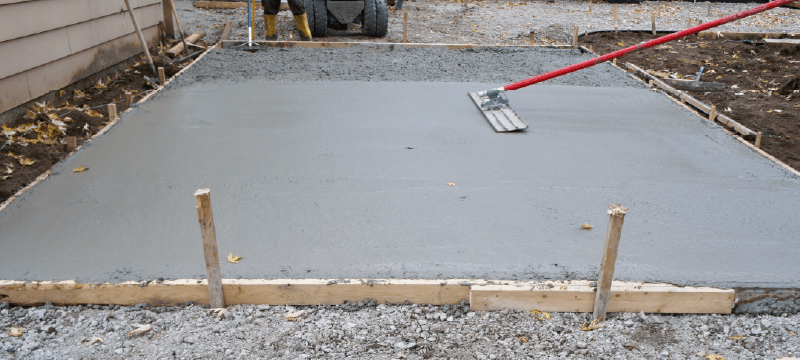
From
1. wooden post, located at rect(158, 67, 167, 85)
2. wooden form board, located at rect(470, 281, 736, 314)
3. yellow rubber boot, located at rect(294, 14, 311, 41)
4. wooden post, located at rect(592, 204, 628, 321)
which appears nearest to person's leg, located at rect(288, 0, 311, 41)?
yellow rubber boot, located at rect(294, 14, 311, 41)

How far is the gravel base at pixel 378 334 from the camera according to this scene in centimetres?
195

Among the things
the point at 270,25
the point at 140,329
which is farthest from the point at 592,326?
the point at 270,25

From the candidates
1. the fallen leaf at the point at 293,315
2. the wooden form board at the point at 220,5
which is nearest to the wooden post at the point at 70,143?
the fallen leaf at the point at 293,315

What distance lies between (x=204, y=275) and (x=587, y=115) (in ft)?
10.5

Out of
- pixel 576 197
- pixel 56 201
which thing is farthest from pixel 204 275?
pixel 576 197

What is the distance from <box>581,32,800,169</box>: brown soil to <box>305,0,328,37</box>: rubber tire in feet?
12.1

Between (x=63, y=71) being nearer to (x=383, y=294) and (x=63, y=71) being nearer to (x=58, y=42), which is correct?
(x=58, y=42)

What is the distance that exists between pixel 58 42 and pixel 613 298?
4.71 meters

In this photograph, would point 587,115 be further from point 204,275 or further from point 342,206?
Result: point 204,275

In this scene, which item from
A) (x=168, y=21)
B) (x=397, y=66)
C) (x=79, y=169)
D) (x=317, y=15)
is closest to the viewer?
(x=79, y=169)

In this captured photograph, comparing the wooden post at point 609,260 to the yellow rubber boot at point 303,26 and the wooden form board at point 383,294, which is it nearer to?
the wooden form board at point 383,294

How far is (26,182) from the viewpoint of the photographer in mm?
3195

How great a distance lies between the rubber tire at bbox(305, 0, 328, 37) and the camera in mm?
7211

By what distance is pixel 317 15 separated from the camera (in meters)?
7.26
